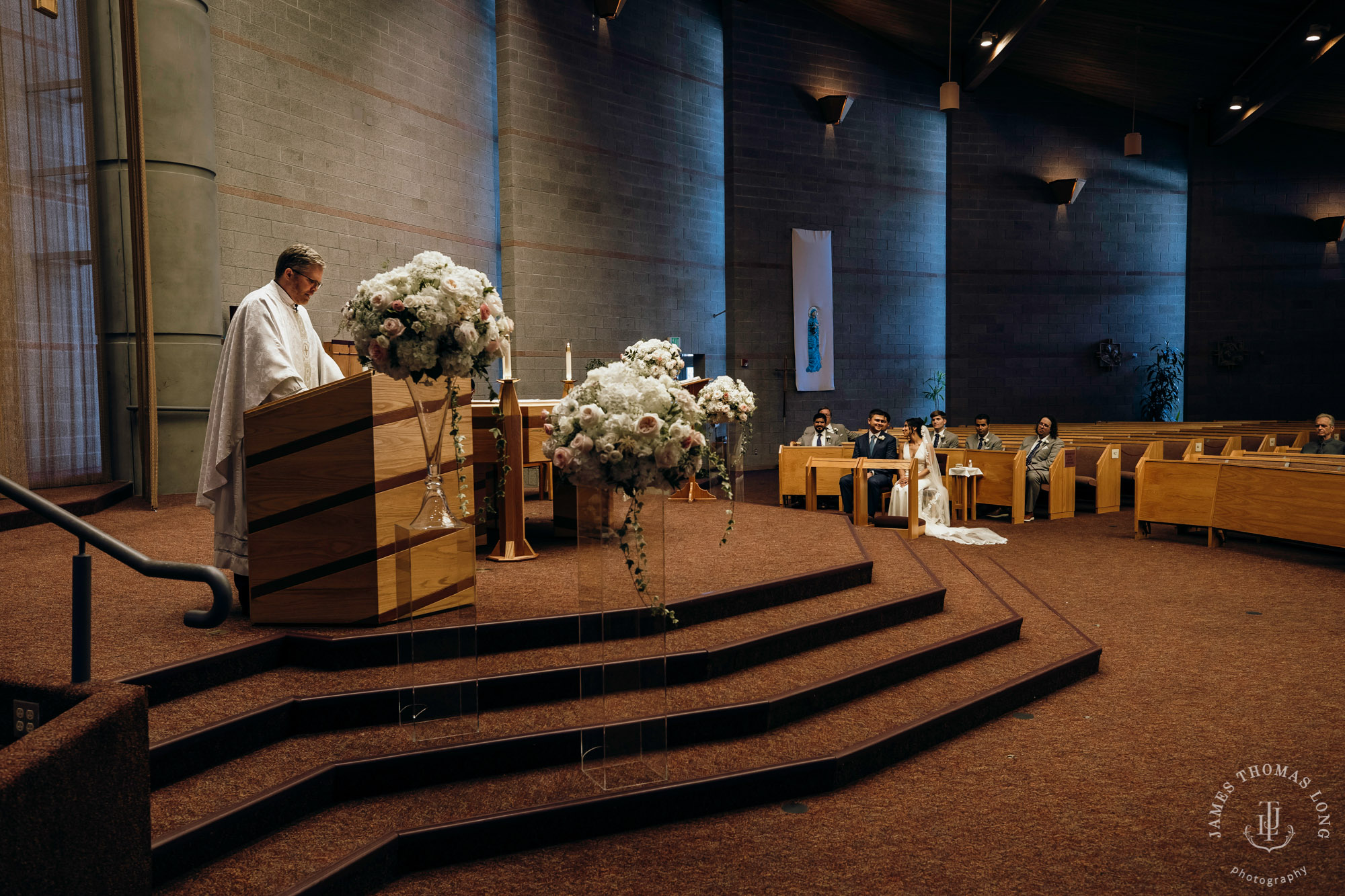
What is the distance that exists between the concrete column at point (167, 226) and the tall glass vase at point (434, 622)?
477 centimetres

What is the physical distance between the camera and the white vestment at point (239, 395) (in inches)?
129

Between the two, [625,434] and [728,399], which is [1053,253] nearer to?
[728,399]

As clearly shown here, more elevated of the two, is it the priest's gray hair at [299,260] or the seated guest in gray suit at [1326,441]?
the priest's gray hair at [299,260]

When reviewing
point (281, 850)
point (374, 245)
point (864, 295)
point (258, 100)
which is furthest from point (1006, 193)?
point (281, 850)

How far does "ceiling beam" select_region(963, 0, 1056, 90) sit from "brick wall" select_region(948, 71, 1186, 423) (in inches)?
34.0

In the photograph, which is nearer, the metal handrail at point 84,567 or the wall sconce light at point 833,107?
the metal handrail at point 84,567

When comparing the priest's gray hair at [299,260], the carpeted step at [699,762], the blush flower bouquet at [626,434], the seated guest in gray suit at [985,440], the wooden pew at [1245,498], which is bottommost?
the carpeted step at [699,762]

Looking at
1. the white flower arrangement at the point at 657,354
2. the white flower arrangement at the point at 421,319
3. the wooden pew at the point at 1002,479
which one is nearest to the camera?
the white flower arrangement at the point at 421,319

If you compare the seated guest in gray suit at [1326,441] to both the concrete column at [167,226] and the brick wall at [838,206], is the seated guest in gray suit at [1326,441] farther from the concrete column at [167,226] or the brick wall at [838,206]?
the concrete column at [167,226]

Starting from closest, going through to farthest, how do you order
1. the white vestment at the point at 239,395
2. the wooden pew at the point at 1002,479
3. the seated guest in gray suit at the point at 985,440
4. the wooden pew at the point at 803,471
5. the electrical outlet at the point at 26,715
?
the electrical outlet at the point at 26,715
the white vestment at the point at 239,395
the wooden pew at the point at 1002,479
the wooden pew at the point at 803,471
the seated guest in gray suit at the point at 985,440

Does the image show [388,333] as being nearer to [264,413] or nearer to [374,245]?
[264,413]

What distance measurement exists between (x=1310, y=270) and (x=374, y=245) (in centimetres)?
1505

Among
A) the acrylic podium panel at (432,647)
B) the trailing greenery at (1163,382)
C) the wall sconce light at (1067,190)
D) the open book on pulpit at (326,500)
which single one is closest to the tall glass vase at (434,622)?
the acrylic podium panel at (432,647)

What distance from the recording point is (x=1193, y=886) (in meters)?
2.43
